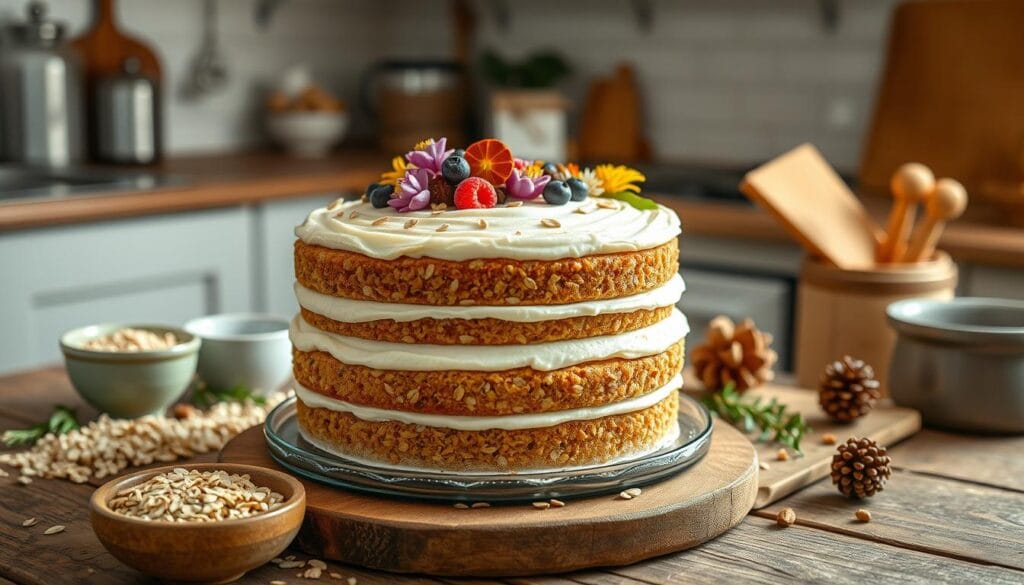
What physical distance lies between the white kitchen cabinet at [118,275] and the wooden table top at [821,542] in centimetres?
126

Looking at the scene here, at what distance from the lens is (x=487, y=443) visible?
1009 millimetres

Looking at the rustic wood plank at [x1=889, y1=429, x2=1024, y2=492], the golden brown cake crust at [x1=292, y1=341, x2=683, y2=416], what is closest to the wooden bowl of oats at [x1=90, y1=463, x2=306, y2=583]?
the golden brown cake crust at [x1=292, y1=341, x2=683, y2=416]

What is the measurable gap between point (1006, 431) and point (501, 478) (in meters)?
0.65

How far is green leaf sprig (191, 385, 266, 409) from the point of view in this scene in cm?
138

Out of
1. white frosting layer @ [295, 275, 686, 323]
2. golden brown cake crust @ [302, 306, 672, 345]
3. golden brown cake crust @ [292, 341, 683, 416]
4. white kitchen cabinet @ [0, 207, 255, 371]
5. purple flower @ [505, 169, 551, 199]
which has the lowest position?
white kitchen cabinet @ [0, 207, 255, 371]

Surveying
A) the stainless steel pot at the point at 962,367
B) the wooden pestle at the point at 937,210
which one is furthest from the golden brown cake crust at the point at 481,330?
the wooden pestle at the point at 937,210

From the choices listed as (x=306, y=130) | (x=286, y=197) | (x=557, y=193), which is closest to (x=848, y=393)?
(x=557, y=193)

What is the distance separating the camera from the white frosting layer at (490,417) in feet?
3.29

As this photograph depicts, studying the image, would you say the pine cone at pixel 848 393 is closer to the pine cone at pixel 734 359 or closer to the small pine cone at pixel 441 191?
the pine cone at pixel 734 359

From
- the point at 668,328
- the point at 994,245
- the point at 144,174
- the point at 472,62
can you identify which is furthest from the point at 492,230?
the point at 472,62

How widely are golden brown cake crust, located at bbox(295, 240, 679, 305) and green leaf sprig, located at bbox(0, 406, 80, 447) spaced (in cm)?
43

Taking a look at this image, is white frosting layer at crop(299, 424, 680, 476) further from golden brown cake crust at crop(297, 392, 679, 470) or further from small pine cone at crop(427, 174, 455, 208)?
small pine cone at crop(427, 174, 455, 208)

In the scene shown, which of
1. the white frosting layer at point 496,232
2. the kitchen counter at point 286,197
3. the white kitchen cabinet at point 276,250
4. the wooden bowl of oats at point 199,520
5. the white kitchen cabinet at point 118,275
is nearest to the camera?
the wooden bowl of oats at point 199,520

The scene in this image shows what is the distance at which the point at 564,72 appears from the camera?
11.5 ft
